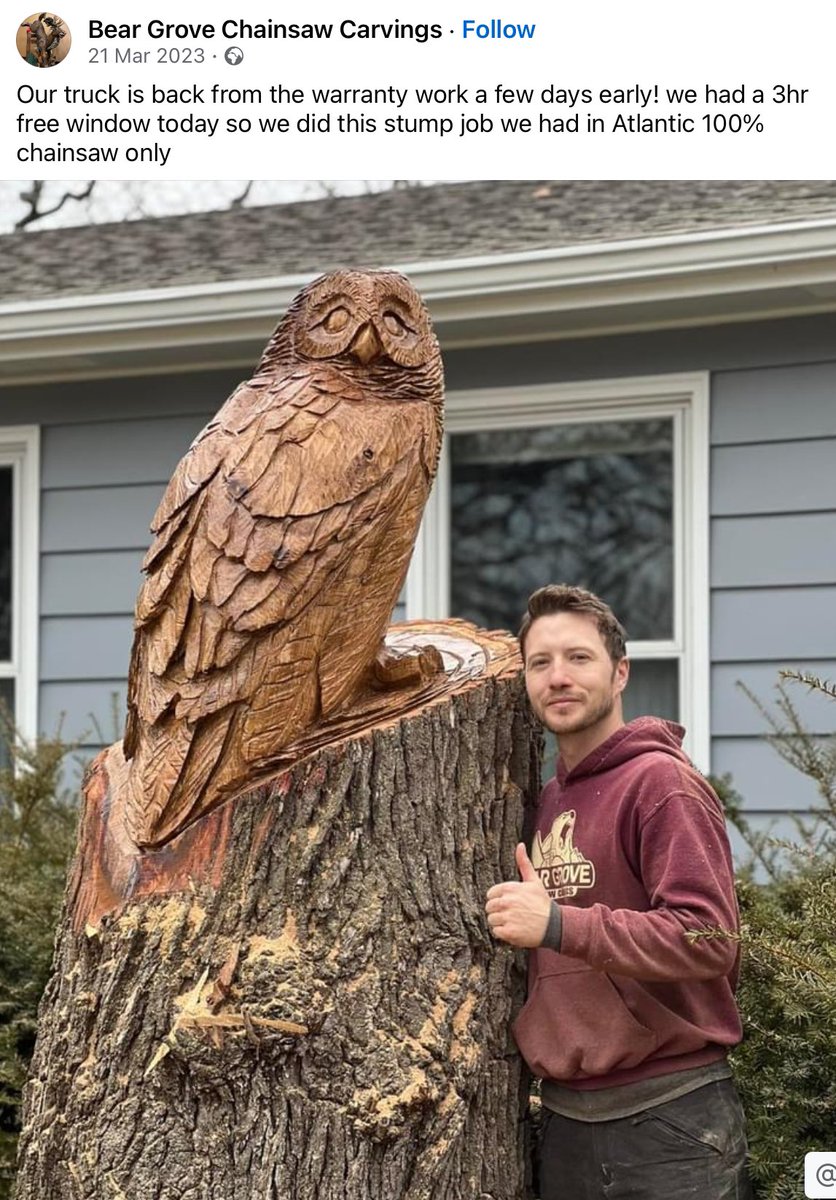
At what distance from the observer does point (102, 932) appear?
258cm

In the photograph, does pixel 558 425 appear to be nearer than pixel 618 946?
No

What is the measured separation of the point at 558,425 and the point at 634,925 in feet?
11.6

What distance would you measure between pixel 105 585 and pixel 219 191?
23.5 feet

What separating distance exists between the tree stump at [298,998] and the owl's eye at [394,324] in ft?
2.24

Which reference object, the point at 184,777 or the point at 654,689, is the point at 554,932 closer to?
the point at 184,777

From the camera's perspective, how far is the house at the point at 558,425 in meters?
5.16

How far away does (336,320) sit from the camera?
2723 mm

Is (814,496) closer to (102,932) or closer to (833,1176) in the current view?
(833,1176)

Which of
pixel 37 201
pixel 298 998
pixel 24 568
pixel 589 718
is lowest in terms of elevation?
pixel 298 998

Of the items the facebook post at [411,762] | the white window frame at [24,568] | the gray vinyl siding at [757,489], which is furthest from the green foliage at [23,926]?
the white window frame at [24,568]

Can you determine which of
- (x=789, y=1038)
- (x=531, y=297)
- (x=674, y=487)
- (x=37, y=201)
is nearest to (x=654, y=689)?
(x=674, y=487)

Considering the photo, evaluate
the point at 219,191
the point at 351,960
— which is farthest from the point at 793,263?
the point at 219,191

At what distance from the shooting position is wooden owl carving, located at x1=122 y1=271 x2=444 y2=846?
8.48 feet
